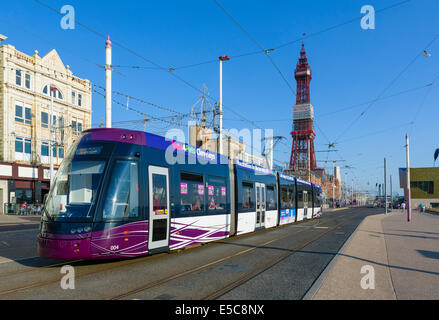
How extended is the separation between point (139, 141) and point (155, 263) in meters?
3.06

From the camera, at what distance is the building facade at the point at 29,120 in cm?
3109

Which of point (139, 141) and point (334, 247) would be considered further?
point (334, 247)

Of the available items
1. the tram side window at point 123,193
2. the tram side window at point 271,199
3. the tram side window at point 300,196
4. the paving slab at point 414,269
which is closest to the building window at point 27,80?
the tram side window at point 300,196

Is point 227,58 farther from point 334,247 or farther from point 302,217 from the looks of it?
point 334,247

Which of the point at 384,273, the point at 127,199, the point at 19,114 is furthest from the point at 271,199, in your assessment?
the point at 19,114

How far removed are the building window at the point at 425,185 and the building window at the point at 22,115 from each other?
7997 cm

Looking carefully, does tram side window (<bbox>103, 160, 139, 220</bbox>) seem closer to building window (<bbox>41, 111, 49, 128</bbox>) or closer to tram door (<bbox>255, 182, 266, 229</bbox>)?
tram door (<bbox>255, 182, 266, 229</bbox>)

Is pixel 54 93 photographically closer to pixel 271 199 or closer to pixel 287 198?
pixel 287 198

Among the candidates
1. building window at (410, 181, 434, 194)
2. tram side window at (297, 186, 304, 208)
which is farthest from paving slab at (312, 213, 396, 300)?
building window at (410, 181, 434, 194)
